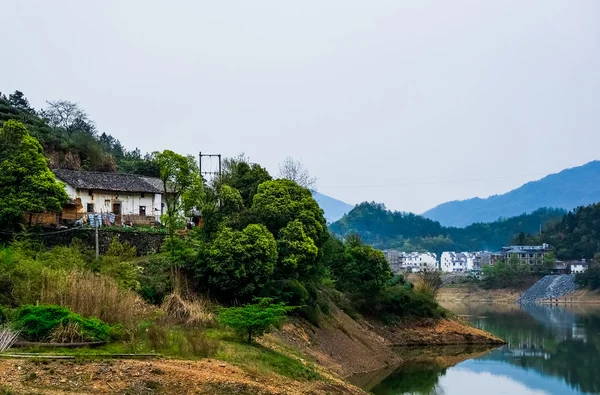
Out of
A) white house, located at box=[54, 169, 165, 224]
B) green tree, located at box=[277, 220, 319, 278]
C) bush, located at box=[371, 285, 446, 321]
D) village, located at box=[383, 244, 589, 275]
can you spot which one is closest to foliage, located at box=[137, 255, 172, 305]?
green tree, located at box=[277, 220, 319, 278]

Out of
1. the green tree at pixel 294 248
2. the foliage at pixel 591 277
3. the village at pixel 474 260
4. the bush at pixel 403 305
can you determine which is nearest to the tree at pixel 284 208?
the green tree at pixel 294 248

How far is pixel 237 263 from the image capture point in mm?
32562

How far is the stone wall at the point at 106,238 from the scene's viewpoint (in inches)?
1472

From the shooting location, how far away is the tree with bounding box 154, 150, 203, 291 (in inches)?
1404

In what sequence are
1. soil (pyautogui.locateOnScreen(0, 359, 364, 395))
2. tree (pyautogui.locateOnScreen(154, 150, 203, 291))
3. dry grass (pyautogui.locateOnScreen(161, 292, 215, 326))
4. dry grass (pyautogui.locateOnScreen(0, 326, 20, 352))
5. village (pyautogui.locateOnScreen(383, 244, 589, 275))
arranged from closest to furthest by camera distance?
soil (pyautogui.locateOnScreen(0, 359, 364, 395)) < dry grass (pyautogui.locateOnScreen(0, 326, 20, 352)) < dry grass (pyautogui.locateOnScreen(161, 292, 215, 326)) < tree (pyautogui.locateOnScreen(154, 150, 203, 291)) < village (pyautogui.locateOnScreen(383, 244, 589, 275))

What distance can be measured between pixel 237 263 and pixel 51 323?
12.7 m

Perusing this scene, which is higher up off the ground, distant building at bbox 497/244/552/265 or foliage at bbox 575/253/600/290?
distant building at bbox 497/244/552/265

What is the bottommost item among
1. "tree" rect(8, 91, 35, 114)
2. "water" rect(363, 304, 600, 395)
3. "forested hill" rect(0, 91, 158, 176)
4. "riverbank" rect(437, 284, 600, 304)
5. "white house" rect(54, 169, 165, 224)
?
"riverbank" rect(437, 284, 600, 304)

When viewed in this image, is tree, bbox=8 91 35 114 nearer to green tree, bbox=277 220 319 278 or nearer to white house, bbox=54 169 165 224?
white house, bbox=54 169 165 224

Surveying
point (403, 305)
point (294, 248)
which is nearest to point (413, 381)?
point (294, 248)

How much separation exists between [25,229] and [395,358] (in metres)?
20.6

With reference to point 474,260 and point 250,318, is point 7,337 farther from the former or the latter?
point 474,260

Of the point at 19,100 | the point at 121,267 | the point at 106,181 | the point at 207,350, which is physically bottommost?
the point at 207,350

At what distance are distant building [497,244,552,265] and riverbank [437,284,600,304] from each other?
40.6 feet
